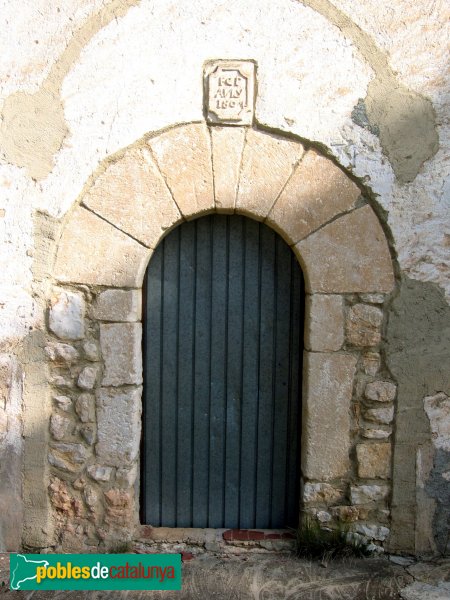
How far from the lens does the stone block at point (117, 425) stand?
3078 mm

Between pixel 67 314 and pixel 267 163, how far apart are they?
49.8 inches

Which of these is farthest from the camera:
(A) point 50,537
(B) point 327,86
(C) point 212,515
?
(C) point 212,515

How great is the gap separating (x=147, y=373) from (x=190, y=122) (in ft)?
4.42

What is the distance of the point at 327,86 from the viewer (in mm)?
2912

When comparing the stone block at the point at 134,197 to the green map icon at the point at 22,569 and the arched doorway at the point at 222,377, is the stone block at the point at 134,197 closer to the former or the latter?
the arched doorway at the point at 222,377

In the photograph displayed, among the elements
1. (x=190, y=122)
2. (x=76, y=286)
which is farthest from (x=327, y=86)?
(x=76, y=286)

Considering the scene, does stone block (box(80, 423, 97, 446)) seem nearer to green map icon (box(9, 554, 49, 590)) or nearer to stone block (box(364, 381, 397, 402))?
green map icon (box(9, 554, 49, 590))

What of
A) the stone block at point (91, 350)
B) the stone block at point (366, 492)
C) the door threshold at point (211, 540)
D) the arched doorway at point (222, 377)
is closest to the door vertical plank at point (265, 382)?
the arched doorway at point (222, 377)

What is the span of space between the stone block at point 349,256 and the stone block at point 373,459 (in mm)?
806

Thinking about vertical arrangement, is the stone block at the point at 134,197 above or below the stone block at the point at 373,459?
above

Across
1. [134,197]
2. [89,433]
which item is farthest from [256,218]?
[89,433]

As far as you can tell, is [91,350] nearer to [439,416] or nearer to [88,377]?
[88,377]

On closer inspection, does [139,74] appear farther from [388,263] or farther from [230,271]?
[388,263]

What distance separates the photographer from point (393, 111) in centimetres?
291
